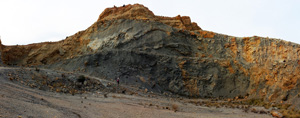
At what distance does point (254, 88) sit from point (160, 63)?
40.3ft

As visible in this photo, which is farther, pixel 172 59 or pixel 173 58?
pixel 173 58

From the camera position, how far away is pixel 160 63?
110 feet

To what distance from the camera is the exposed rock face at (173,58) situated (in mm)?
30203

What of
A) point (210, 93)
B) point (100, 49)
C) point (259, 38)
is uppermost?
point (259, 38)

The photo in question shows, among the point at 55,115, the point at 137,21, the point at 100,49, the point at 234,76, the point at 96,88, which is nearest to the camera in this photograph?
the point at 55,115

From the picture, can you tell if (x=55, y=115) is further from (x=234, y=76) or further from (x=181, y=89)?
(x=234, y=76)

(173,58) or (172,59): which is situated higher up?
(173,58)

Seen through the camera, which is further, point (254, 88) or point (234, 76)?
point (234, 76)

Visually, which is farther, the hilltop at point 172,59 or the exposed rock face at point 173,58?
the exposed rock face at point 173,58

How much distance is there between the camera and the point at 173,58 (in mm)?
34250

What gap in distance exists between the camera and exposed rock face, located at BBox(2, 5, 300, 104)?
3020 centimetres

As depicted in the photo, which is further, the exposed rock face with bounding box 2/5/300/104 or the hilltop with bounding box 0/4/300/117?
the exposed rock face with bounding box 2/5/300/104

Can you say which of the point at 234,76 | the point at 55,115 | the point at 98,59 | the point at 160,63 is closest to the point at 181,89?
the point at 160,63

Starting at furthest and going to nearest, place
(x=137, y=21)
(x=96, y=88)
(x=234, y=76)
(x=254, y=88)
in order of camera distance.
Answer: (x=137, y=21) → (x=234, y=76) → (x=254, y=88) → (x=96, y=88)
